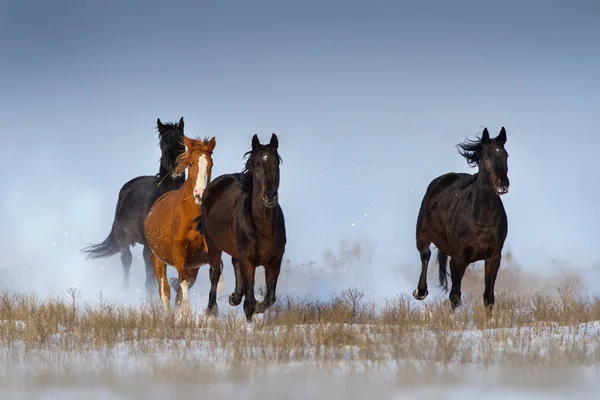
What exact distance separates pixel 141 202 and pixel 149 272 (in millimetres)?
1234

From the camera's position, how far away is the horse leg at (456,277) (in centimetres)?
1278

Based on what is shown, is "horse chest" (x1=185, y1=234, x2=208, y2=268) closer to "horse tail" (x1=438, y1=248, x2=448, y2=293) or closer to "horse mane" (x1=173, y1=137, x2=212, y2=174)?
"horse mane" (x1=173, y1=137, x2=212, y2=174)

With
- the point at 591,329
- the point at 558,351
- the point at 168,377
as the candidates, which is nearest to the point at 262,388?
the point at 168,377

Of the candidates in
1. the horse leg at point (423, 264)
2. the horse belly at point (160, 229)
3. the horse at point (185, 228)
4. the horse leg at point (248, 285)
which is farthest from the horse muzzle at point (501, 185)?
the horse belly at point (160, 229)

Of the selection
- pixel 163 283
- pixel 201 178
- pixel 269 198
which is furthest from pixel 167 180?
pixel 269 198

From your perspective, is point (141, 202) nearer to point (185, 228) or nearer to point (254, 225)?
point (185, 228)

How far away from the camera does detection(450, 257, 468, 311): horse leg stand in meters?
12.8

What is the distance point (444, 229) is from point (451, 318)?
76.7 inches

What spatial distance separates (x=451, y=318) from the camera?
38.8 feet

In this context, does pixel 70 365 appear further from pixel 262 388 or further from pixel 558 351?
pixel 558 351

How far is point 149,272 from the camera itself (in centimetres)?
1638

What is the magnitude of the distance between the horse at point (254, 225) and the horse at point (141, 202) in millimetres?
2164

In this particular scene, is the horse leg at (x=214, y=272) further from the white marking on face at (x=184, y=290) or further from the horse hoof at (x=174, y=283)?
the horse hoof at (x=174, y=283)

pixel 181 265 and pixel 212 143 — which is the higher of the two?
pixel 212 143
